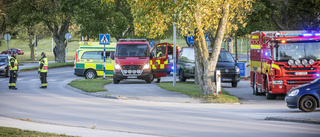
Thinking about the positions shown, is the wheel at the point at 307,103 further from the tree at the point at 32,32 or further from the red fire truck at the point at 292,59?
the tree at the point at 32,32

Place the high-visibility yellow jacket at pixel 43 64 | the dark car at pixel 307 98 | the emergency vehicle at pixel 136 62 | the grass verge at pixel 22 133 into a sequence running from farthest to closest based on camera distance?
the emergency vehicle at pixel 136 62 < the high-visibility yellow jacket at pixel 43 64 < the dark car at pixel 307 98 < the grass verge at pixel 22 133

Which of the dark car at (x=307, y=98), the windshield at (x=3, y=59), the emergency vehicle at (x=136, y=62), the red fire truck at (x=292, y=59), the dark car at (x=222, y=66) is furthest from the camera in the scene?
the windshield at (x=3, y=59)

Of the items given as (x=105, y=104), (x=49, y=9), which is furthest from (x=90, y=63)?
(x=49, y=9)

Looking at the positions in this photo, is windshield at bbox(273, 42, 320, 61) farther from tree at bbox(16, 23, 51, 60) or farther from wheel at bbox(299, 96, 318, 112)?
tree at bbox(16, 23, 51, 60)

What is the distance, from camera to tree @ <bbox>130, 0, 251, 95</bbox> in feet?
64.5

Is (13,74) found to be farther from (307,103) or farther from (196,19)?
(307,103)

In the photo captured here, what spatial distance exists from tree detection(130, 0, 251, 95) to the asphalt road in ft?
7.22

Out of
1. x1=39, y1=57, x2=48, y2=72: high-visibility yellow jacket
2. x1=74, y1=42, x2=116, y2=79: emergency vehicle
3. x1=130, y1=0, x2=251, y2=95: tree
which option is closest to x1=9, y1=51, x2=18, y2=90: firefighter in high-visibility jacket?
x1=39, y1=57, x2=48, y2=72: high-visibility yellow jacket

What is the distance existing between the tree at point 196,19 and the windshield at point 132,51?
26.2ft

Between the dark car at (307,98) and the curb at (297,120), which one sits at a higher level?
the dark car at (307,98)

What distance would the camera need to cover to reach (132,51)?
30281 mm

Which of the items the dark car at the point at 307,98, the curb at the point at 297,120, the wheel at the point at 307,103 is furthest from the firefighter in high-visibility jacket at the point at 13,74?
the curb at the point at 297,120

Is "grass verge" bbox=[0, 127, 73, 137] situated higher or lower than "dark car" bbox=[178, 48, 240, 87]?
lower

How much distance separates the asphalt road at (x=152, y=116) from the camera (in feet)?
40.2
